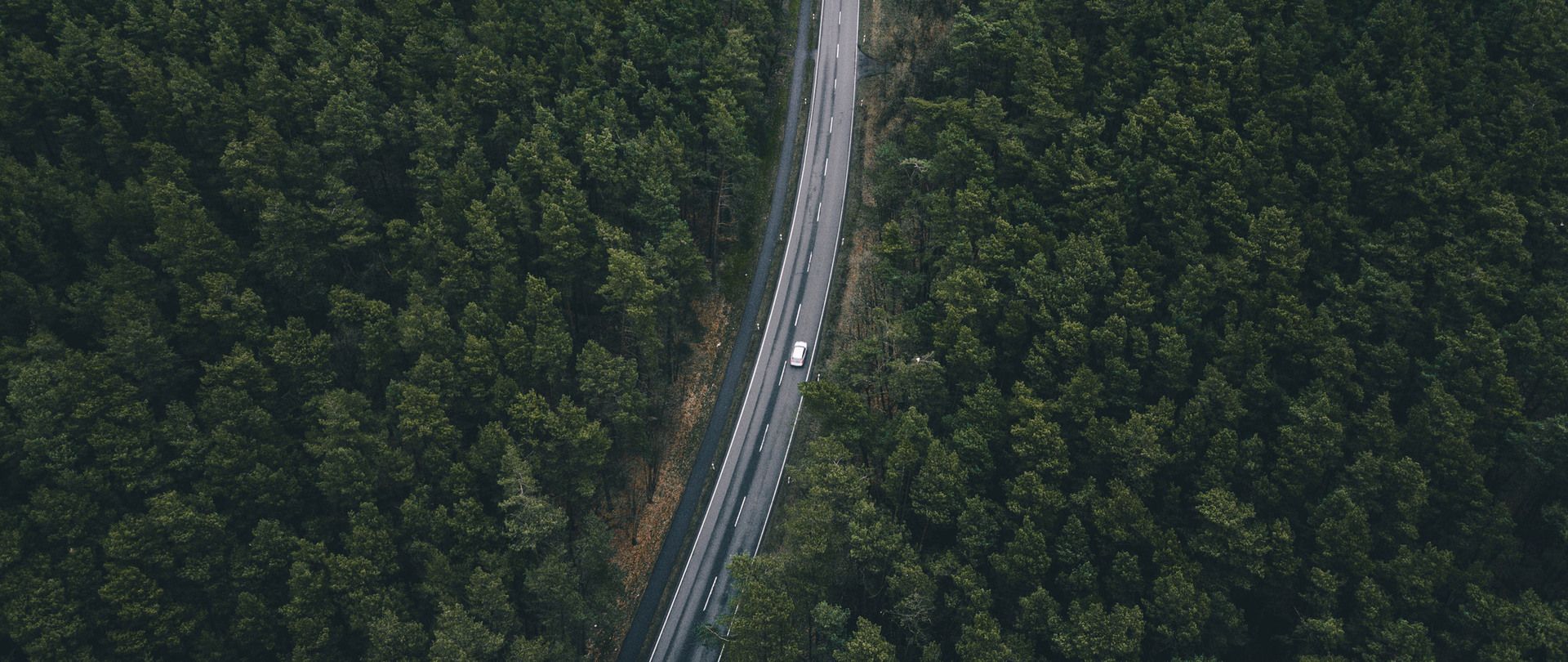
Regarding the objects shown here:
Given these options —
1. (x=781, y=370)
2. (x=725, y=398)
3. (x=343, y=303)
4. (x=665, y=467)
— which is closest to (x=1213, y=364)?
(x=781, y=370)

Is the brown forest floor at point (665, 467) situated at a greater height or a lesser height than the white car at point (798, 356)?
lesser

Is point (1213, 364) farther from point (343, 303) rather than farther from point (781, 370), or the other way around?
point (343, 303)

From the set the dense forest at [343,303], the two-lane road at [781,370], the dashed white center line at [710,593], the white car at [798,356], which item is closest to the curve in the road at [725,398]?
the two-lane road at [781,370]

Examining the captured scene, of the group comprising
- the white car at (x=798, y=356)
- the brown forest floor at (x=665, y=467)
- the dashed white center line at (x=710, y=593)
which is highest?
the white car at (x=798, y=356)

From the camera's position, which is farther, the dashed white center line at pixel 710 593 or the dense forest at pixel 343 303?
the dashed white center line at pixel 710 593

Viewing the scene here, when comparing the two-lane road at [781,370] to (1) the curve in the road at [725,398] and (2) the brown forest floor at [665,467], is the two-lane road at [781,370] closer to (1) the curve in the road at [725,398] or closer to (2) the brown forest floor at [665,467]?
(1) the curve in the road at [725,398]

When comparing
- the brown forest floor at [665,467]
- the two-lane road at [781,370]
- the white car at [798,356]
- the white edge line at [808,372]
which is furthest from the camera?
the white car at [798,356]

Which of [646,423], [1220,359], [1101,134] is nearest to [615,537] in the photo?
[646,423]

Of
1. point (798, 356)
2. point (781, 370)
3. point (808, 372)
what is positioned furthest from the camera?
point (781, 370)
